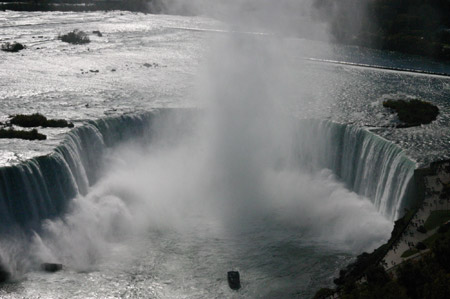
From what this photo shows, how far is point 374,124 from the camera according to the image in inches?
1631

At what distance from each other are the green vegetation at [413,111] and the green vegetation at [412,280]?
65.7 feet

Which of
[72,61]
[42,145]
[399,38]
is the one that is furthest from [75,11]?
[42,145]

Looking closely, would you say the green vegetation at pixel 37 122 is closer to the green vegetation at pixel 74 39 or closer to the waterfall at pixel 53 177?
the waterfall at pixel 53 177

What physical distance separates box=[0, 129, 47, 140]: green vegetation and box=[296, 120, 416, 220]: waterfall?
821 inches

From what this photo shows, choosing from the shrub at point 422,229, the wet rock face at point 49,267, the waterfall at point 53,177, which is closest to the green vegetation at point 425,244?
the shrub at point 422,229

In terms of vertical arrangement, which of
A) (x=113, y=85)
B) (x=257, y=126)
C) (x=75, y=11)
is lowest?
(x=257, y=126)

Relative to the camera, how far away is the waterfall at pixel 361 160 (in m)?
32.1

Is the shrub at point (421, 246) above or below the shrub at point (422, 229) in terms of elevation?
below

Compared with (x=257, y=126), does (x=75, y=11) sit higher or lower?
higher

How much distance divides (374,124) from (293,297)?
20.4 metres

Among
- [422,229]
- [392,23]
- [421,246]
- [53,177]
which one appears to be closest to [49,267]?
[53,177]

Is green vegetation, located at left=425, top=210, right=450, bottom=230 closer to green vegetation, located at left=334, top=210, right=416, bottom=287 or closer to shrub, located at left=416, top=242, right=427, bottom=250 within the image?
green vegetation, located at left=334, top=210, right=416, bottom=287

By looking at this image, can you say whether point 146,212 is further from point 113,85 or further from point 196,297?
point 113,85

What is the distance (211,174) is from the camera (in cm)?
4069
